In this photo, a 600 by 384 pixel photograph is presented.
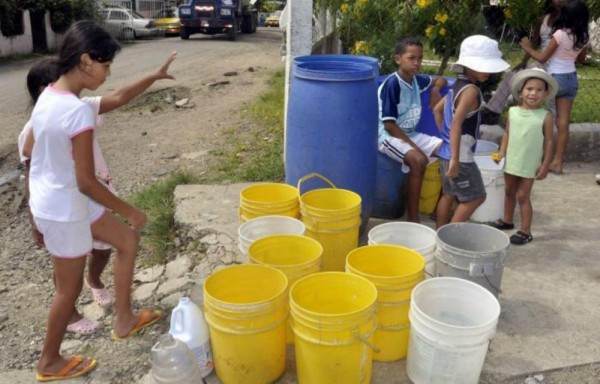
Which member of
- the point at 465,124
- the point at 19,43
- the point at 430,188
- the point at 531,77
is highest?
the point at 531,77

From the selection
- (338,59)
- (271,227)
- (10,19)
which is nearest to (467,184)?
(338,59)

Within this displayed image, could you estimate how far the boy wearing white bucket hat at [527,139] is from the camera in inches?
144

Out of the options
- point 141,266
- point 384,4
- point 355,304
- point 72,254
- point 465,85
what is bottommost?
point 141,266

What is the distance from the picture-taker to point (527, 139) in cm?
372

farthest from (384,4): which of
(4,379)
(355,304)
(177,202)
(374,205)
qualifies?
(4,379)

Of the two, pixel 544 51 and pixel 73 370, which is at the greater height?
pixel 544 51

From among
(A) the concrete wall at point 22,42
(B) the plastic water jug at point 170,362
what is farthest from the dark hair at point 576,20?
(A) the concrete wall at point 22,42

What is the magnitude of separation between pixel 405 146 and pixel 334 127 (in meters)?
0.67

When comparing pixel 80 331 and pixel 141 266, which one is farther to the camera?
pixel 141 266

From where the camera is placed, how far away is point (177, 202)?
4.40 metres

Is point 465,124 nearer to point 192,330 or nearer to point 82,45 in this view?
point 192,330

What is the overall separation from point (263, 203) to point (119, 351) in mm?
1083

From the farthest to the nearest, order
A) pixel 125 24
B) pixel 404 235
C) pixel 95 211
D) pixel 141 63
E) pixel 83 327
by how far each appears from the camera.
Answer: pixel 125 24, pixel 141 63, pixel 404 235, pixel 83 327, pixel 95 211

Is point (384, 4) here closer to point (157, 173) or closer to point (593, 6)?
point (593, 6)
